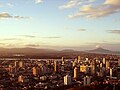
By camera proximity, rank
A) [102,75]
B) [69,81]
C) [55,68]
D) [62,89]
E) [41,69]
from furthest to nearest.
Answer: [55,68]
[41,69]
[102,75]
[69,81]
[62,89]

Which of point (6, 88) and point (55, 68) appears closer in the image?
point (6, 88)

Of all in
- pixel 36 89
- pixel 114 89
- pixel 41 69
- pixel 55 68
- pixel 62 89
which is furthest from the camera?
pixel 55 68

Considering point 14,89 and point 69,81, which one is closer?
point 14,89

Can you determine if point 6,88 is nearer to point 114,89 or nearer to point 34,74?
point 114,89

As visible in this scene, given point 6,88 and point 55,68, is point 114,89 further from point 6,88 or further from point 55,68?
point 55,68

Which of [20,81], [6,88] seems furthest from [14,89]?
[20,81]

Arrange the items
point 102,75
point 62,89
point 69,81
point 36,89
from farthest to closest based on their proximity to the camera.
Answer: point 102,75, point 69,81, point 36,89, point 62,89

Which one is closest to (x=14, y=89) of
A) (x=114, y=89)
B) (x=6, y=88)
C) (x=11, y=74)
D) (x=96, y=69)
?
(x=6, y=88)

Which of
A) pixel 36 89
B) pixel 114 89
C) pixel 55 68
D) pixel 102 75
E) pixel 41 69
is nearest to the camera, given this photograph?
pixel 114 89
